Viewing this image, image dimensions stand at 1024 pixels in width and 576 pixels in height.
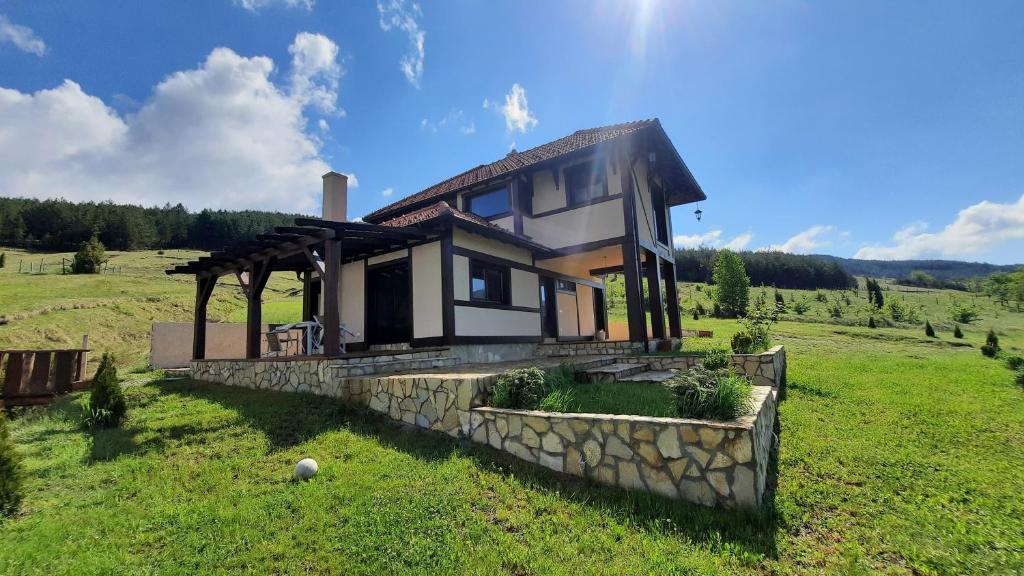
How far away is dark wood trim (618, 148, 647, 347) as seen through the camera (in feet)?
34.1

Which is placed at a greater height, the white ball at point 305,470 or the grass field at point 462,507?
the white ball at point 305,470

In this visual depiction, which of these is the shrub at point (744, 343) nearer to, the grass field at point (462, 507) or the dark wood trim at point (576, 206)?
the grass field at point (462, 507)

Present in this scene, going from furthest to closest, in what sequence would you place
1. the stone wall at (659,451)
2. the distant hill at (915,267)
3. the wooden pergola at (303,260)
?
1. the distant hill at (915,267)
2. the wooden pergola at (303,260)
3. the stone wall at (659,451)

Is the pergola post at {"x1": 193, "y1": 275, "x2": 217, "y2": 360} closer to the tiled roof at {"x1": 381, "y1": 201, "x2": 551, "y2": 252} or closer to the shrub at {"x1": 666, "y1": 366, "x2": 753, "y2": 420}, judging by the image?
the tiled roof at {"x1": 381, "y1": 201, "x2": 551, "y2": 252}

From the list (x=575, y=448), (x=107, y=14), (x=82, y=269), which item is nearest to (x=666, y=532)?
(x=575, y=448)

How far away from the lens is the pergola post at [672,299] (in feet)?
44.9

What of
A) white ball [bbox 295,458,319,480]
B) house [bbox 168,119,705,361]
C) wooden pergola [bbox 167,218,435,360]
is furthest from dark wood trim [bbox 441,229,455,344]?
white ball [bbox 295,458,319,480]

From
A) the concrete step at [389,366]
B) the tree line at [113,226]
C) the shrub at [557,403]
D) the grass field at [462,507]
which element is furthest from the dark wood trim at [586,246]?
the tree line at [113,226]

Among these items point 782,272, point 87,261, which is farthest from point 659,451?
point 782,272

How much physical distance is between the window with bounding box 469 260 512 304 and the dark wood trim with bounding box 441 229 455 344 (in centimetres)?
81

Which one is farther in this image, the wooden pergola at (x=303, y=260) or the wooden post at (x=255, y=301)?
the wooden post at (x=255, y=301)

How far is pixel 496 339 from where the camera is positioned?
10391 mm

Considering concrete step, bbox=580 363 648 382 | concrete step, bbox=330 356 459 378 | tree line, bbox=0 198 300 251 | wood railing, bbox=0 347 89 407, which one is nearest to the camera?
concrete step, bbox=330 356 459 378

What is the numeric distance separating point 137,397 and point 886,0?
1691 centimetres
